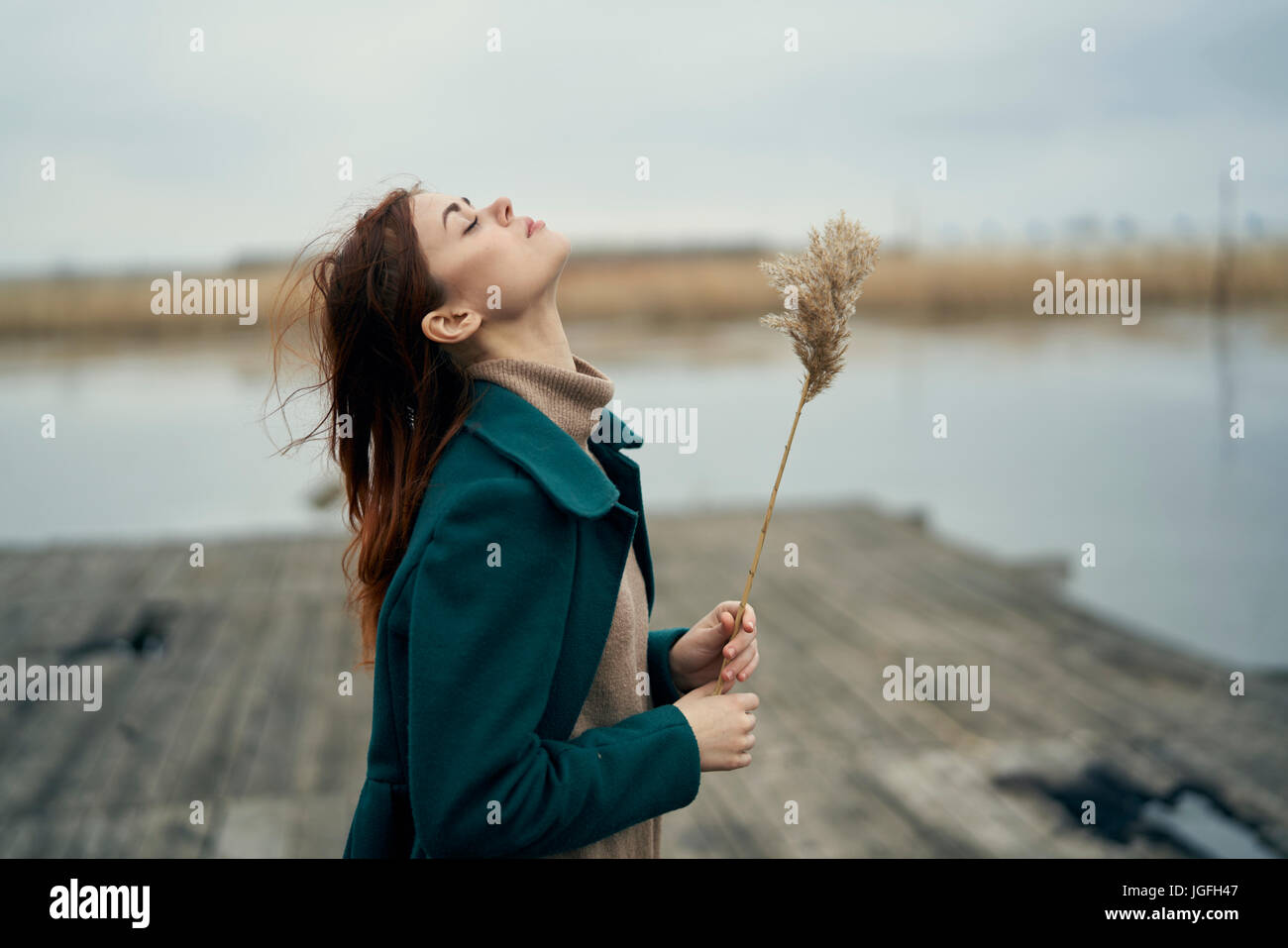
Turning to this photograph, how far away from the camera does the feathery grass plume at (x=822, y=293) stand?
1208 millimetres

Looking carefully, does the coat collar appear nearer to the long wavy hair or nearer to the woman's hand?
the long wavy hair

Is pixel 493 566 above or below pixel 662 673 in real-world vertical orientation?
above

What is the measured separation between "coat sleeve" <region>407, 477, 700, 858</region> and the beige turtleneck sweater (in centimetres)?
12

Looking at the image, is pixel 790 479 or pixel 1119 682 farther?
pixel 790 479

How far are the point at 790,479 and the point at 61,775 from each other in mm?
5661

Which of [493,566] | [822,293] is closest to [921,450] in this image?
[822,293]

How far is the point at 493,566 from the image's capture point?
3.47 feet

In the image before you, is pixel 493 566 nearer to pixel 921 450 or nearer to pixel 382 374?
pixel 382 374

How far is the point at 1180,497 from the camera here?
24.3 ft

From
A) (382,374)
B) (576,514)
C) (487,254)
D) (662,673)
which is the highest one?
(487,254)

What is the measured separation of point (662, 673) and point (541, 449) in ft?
1.34

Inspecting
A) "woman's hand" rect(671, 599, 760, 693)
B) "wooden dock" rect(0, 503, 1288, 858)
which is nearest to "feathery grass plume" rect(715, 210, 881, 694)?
"woman's hand" rect(671, 599, 760, 693)
